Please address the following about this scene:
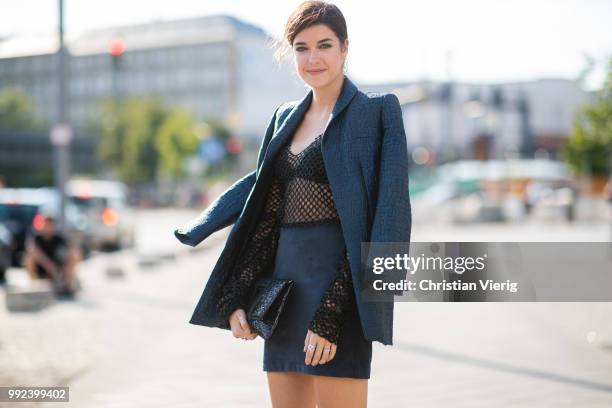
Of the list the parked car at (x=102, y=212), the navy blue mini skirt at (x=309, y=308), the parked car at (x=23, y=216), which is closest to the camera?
the navy blue mini skirt at (x=309, y=308)

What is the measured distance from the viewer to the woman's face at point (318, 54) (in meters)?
2.82

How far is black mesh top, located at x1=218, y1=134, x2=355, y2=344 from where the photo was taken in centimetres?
265

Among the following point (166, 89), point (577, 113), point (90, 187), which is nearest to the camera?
point (577, 113)

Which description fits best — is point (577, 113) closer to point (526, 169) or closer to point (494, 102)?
point (526, 169)

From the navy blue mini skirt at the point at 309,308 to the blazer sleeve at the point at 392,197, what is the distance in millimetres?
183

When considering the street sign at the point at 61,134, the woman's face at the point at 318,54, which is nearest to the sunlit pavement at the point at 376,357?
the woman's face at the point at 318,54

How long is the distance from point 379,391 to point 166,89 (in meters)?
101

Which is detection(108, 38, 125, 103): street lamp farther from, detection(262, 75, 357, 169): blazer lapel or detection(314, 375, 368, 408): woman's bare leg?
detection(314, 375, 368, 408): woman's bare leg

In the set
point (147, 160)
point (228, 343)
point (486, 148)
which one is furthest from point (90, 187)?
point (486, 148)

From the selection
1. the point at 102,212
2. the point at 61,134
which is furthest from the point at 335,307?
the point at 102,212

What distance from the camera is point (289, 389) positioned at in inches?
111

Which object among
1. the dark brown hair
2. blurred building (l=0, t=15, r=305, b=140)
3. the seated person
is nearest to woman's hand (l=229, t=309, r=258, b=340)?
the dark brown hair

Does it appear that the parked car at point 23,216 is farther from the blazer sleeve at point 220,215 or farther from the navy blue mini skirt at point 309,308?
the navy blue mini skirt at point 309,308

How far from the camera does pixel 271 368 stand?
9.29 ft
